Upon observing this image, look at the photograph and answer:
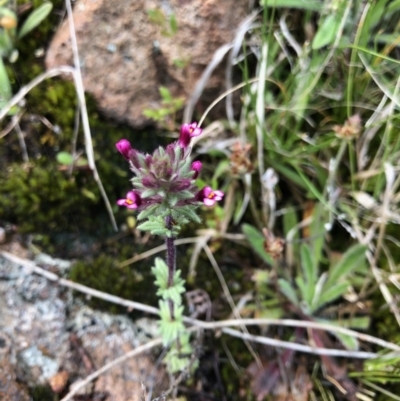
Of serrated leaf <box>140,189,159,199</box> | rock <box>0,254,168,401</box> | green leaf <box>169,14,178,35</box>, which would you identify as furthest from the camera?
green leaf <box>169,14,178,35</box>

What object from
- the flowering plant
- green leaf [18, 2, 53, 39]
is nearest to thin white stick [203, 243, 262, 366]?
the flowering plant

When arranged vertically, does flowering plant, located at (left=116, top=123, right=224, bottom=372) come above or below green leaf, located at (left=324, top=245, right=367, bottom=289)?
above

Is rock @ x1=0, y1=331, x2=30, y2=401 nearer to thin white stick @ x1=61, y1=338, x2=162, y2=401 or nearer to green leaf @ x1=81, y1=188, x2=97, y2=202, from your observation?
thin white stick @ x1=61, y1=338, x2=162, y2=401

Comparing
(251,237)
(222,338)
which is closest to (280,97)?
(251,237)

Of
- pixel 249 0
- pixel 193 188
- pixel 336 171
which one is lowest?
pixel 336 171

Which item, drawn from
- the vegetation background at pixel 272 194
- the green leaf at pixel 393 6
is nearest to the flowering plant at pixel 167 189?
the vegetation background at pixel 272 194

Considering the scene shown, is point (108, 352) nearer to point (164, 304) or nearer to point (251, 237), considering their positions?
point (164, 304)
